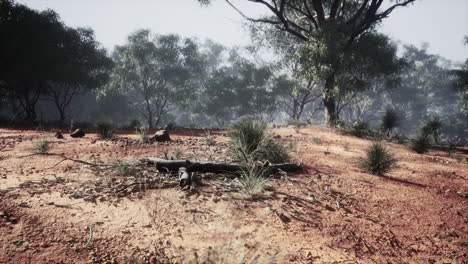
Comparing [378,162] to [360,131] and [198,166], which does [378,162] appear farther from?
[360,131]

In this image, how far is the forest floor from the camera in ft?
7.57

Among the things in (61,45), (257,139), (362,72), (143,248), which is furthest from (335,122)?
(61,45)

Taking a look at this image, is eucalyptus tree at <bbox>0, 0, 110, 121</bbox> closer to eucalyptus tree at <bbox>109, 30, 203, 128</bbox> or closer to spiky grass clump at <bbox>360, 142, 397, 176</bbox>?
eucalyptus tree at <bbox>109, 30, 203, 128</bbox>

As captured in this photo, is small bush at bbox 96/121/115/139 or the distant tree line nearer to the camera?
small bush at bbox 96/121/115/139

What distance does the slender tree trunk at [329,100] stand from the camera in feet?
44.5

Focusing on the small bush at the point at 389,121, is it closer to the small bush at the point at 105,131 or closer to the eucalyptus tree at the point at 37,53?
the small bush at the point at 105,131

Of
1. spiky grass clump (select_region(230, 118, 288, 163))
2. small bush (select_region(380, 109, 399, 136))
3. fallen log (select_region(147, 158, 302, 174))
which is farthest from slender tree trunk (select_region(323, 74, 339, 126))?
fallen log (select_region(147, 158, 302, 174))

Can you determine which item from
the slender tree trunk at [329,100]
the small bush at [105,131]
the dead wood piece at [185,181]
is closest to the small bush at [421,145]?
the slender tree trunk at [329,100]

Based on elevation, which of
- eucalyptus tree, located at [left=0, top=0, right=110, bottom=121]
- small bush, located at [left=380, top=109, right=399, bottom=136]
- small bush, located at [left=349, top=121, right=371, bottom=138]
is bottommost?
small bush, located at [left=349, top=121, right=371, bottom=138]

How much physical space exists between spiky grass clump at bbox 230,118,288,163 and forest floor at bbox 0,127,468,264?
2.02ft

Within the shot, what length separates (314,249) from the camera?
255cm

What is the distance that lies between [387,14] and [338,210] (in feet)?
47.8

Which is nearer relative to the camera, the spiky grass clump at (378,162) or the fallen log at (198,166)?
the fallen log at (198,166)

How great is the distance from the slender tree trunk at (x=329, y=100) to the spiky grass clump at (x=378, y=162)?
877 centimetres
